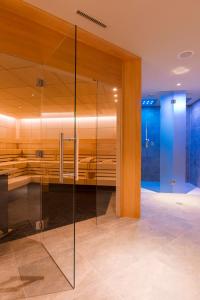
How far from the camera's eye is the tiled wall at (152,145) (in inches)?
268

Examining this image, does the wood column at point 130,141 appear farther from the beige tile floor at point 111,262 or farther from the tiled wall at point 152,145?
the tiled wall at point 152,145

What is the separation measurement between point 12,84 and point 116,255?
12.9ft

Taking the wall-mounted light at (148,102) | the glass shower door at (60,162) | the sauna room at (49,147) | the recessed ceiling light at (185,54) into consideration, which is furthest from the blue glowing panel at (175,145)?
the glass shower door at (60,162)

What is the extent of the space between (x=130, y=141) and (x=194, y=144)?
12.6 ft

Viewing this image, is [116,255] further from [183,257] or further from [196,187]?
[196,187]

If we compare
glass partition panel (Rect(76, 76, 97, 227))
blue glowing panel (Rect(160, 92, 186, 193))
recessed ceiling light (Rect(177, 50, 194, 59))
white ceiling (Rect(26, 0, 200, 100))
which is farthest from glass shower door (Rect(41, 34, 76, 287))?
blue glowing panel (Rect(160, 92, 186, 193))

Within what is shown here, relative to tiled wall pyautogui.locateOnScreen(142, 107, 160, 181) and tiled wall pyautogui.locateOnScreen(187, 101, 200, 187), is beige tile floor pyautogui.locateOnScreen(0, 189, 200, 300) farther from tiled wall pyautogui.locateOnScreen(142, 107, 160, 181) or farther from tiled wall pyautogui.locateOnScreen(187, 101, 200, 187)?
tiled wall pyautogui.locateOnScreen(142, 107, 160, 181)

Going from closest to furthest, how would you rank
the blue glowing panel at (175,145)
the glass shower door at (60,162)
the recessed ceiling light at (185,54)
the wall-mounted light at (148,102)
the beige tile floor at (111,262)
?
the beige tile floor at (111,262), the glass shower door at (60,162), the recessed ceiling light at (185,54), the blue glowing panel at (175,145), the wall-mounted light at (148,102)

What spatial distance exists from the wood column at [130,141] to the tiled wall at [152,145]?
3.85 meters

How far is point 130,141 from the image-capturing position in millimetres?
3170

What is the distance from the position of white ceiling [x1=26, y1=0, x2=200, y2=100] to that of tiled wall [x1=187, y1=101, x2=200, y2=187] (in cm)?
289

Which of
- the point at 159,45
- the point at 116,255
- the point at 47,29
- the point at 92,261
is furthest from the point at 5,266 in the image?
the point at 159,45

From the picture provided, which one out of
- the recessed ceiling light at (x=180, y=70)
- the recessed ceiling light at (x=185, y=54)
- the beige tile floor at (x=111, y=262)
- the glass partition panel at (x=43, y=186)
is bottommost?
the beige tile floor at (x=111, y=262)

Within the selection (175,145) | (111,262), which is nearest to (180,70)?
(175,145)
